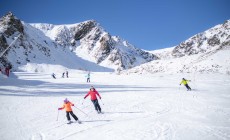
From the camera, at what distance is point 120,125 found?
38.2ft

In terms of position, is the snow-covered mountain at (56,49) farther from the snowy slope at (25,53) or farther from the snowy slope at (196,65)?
the snowy slope at (196,65)

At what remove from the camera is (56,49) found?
5699 inches

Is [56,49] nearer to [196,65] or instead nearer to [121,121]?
[196,65]

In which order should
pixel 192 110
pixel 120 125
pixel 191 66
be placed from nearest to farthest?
pixel 120 125, pixel 192 110, pixel 191 66

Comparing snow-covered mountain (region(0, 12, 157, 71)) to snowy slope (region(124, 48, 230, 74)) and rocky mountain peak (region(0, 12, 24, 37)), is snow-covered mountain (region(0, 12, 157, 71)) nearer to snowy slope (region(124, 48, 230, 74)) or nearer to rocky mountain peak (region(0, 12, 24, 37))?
rocky mountain peak (region(0, 12, 24, 37))

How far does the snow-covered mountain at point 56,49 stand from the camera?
96688 millimetres

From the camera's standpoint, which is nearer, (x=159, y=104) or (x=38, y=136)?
(x=38, y=136)

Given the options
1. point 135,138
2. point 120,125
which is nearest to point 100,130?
point 120,125

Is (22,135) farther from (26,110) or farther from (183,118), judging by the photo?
(183,118)

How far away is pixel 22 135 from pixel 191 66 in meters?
51.7

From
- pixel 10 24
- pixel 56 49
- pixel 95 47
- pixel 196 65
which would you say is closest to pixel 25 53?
pixel 10 24

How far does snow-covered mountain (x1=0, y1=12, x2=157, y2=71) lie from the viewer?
9669cm

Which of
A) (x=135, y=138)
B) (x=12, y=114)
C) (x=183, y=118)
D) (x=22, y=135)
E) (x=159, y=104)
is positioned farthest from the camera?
(x=159, y=104)

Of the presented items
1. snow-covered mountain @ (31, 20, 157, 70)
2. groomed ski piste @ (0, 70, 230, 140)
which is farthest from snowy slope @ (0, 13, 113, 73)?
groomed ski piste @ (0, 70, 230, 140)
